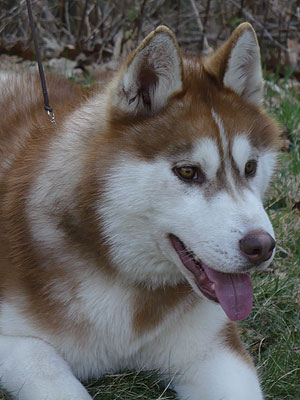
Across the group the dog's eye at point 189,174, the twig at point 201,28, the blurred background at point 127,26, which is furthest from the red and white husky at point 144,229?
the twig at point 201,28

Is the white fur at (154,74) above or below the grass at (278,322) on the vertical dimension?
above

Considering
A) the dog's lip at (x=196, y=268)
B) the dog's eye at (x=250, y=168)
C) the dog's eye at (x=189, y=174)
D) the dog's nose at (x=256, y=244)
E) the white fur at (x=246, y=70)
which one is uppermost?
the white fur at (x=246, y=70)

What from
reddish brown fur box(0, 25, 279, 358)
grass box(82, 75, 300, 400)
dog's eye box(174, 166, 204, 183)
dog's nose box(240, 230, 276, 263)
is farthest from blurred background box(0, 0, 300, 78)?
dog's nose box(240, 230, 276, 263)

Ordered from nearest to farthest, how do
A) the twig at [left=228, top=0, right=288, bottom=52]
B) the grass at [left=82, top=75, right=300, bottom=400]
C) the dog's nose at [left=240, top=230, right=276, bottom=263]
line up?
the dog's nose at [left=240, top=230, right=276, bottom=263] < the grass at [left=82, top=75, right=300, bottom=400] < the twig at [left=228, top=0, right=288, bottom=52]

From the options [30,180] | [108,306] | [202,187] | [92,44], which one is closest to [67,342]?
[108,306]

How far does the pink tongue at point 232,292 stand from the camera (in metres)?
2.75

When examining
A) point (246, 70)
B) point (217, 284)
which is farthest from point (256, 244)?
point (246, 70)

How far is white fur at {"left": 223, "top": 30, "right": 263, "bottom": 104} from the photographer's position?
2.91 m

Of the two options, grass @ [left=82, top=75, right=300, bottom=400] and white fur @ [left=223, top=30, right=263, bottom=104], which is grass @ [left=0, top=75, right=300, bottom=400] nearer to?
grass @ [left=82, top=75, right=300, bottom=400]

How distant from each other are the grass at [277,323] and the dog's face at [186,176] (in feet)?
1.64

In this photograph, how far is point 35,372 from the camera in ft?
9.28

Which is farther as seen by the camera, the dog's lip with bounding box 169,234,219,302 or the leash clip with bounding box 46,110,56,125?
the leash clip with bounding box 46,110,56,125

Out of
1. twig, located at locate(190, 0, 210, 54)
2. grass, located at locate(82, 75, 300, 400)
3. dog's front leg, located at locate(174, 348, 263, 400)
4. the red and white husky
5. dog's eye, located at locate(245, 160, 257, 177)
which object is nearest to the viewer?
the red and white husky

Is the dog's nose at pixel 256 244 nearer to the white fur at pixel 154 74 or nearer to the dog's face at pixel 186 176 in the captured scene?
the dog's face at pixel 186 176
